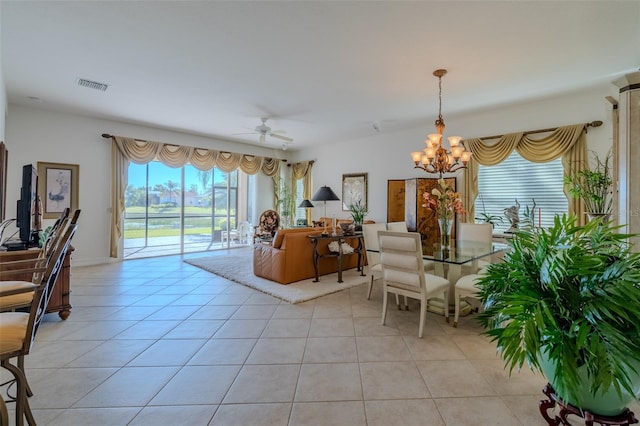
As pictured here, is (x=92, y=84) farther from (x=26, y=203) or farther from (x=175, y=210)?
(x=175, y=210)

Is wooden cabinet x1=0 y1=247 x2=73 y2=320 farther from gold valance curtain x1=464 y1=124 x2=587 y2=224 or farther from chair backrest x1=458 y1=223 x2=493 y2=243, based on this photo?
gold valance curtain x1=464 y1=124 x2=587 y2=224

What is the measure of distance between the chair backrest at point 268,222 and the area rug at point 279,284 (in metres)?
1.22

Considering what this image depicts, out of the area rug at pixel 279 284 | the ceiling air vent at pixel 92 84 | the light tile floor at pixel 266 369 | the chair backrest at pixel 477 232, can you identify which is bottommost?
the light tile floor at pixel 266 369

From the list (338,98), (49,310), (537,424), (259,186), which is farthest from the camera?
(259,186)

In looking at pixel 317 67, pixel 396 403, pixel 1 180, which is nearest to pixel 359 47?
pixel 317 67

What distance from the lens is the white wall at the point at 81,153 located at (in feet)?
16.1

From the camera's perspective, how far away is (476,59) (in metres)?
3.15

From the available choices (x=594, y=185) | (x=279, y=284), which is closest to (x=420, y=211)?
(x=594, y=185)

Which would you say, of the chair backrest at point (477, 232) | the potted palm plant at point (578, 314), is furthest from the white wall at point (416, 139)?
the potted palm plant at point (578, 314)

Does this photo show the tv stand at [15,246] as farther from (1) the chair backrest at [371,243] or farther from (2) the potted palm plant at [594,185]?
(2) the potted palm plant at [594,185]

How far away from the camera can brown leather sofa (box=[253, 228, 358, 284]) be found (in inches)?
170

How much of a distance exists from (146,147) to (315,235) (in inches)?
178

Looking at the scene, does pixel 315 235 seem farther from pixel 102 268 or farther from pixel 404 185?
pixel 102 268

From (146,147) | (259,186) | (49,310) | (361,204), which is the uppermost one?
(146,147)
